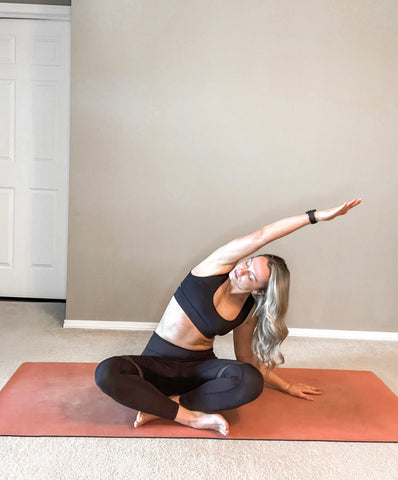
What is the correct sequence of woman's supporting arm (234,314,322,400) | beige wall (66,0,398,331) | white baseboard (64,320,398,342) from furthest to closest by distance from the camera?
1. white baseboard (64,320,398,342)
2. beige wall (66,0,398,331)
3. woman's supporting arm (234,314,322,400)

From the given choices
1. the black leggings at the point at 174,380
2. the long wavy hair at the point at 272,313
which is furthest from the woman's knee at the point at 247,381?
the long wavy hair at the point at 272,313

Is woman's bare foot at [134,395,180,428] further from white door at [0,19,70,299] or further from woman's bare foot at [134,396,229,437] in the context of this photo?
white door at [0,19,70,299]

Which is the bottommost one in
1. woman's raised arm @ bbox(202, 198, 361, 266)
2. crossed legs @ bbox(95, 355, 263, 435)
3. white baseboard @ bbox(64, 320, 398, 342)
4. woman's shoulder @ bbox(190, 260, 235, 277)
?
white baseboard @ bbox(64, 320, 398, 342)

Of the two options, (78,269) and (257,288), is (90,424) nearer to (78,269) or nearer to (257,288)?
(257,288)

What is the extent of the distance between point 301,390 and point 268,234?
860mm

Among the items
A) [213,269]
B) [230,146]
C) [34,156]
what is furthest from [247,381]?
[34,156]

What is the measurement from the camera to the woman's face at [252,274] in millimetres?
2047

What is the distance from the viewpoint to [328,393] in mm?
2496

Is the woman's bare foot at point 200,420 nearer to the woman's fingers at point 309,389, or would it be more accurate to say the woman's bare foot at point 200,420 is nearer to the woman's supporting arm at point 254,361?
the woman's supporting arm at point 254,361

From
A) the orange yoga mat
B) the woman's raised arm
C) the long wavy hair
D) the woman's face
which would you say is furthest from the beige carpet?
Result: the woman's raised arm

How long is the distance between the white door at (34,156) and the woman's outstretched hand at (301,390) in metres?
2.09

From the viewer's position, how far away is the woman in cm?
200

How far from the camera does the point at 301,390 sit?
245cm

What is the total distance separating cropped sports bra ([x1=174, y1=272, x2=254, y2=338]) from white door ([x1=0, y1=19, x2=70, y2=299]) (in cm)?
192
